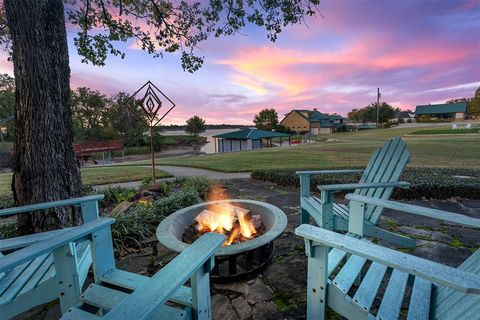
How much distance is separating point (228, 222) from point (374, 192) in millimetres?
1523

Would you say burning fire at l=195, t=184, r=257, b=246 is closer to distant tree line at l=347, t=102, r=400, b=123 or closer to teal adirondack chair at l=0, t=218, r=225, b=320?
teal adirondack chair at l=0, t=218, r=225, b=320

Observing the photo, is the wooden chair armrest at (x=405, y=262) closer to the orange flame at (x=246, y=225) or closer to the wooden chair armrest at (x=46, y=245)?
the wooden chair armrest at (x=46, y=245)

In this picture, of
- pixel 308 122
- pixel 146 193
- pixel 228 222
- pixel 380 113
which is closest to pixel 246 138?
pixel 146 193

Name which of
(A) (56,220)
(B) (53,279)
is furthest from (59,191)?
(B) (53,279)

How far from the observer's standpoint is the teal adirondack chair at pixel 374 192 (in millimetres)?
2057

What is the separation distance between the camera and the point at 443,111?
57844mm

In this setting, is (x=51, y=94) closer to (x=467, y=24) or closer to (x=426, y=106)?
(x=467, y=24)

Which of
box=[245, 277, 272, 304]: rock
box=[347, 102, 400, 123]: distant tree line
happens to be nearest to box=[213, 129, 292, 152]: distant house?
box=[245, 277, 272, 304]: rock

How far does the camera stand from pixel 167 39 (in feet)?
16.9

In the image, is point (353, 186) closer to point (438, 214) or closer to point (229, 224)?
point (438, 214)

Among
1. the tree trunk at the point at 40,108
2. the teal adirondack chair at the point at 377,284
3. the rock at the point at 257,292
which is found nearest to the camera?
the teal adirondack chair at the point at 377,284

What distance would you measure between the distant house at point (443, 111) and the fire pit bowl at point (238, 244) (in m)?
71.1

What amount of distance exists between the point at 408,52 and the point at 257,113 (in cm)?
3983

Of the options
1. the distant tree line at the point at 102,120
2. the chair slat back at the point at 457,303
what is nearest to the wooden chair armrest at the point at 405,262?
the chair slat back at the point at 457,303
